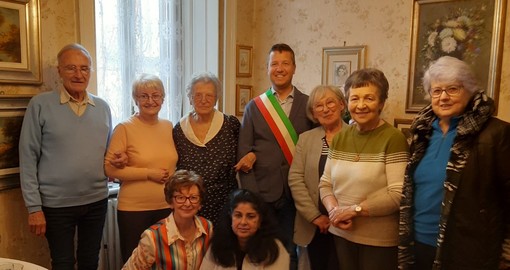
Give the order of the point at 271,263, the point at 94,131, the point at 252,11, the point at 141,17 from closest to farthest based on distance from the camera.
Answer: the point at 271,263, the point at 94,131, the point at 141,17, the point at 252,11

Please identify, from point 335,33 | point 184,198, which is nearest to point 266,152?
point 184,198

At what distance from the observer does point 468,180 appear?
4.17 ft

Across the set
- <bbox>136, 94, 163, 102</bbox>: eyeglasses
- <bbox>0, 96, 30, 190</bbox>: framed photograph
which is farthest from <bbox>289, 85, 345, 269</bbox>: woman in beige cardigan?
<bbox>0, 96, 30, 190</bbox>: framed photograph

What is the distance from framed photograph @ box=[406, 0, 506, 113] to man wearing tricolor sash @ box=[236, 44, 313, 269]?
2.90 feet

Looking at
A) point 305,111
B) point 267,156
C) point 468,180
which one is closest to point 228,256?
point 267,156

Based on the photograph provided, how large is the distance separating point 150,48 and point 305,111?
4.57 feet

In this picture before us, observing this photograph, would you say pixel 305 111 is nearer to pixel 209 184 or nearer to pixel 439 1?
pixel 209 184

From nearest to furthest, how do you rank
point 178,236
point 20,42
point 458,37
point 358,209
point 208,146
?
point 358,209 < point 178,236 < point 20,42 < point 208,146 < point 458,37

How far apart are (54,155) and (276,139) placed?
102 cm

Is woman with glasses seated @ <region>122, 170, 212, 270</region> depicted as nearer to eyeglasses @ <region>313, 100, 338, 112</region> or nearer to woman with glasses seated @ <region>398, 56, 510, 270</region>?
eyeglasses @ <region>313, 100, 338, 112</region>

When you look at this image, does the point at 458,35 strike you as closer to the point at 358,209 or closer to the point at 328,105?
the point at 328,105

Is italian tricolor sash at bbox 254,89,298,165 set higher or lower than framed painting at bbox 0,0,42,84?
lower

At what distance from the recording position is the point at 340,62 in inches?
109

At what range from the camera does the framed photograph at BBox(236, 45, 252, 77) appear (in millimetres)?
3143
